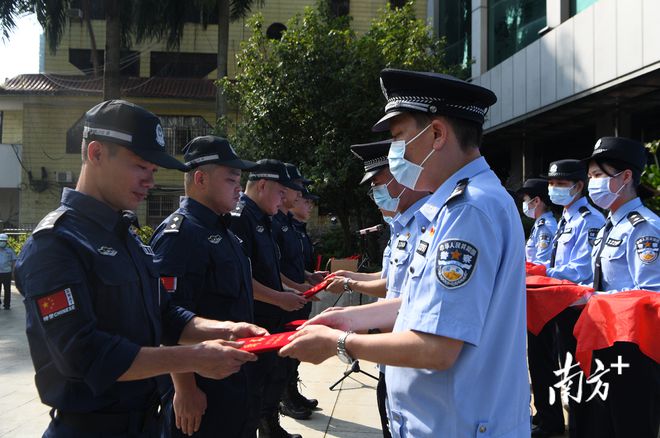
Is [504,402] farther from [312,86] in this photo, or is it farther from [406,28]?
[406,28]

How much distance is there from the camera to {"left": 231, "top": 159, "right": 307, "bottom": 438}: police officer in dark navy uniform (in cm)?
452

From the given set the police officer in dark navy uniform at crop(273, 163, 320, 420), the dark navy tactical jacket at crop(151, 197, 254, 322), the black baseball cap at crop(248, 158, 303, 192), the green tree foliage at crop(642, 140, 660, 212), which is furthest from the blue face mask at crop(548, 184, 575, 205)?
the dark navy tactical jacket at crop(151, 197, 254, 322)

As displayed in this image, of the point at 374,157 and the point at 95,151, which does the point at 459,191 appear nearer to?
the point at 95,151

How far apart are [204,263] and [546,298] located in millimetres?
3185

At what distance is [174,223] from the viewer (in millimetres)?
3518

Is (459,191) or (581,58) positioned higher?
(581,58)

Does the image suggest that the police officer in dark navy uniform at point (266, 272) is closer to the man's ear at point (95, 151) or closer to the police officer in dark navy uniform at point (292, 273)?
the police officer in dark navy uniform at point (292, 273)

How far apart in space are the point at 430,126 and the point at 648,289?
2911 millimetres

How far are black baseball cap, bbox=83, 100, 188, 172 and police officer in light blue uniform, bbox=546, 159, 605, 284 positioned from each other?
4448mm

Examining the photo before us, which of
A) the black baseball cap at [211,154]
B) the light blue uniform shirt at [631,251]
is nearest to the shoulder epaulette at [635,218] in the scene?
the light blue uniform shirt at [631,251]

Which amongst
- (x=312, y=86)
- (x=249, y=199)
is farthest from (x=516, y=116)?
(x=249, y=199)

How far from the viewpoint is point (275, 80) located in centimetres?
1428

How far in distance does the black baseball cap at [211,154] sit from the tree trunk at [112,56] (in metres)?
15.3

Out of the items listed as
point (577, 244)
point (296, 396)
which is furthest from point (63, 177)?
point (577, 244)
